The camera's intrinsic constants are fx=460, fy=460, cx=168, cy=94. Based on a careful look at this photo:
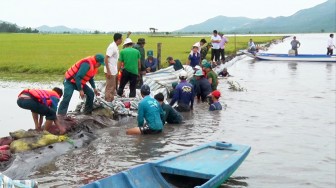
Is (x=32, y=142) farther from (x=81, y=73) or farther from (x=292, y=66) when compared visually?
(x=292, y=66)

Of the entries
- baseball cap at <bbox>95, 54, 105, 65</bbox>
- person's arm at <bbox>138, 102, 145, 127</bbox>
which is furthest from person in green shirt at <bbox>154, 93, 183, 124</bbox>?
baseball cap at <bbox>95, 54, 105, 65</bbox>

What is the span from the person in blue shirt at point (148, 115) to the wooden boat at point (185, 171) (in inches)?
98.2

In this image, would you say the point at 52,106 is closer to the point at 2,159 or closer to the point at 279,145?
the point at 2,159

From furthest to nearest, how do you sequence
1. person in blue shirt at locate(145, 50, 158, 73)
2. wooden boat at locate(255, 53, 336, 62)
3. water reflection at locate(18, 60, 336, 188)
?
wooden boat at locate(255, 53, 336, 62), person in blue shirt at locate(145, 50, 158, 73), water reflection at locate(18, 60, 336, 188)

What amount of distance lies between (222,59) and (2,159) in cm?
1902

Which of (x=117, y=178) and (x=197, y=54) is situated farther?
(x=197, y=54)

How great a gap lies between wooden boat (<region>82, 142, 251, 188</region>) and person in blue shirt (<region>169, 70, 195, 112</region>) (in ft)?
17.5

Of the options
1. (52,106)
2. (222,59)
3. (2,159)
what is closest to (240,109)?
(52,106)

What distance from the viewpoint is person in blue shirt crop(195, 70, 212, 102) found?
1469 centimetres

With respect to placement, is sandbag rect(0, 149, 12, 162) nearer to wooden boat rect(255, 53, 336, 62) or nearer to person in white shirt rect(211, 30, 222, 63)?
person in white shirt rect(211, 30, 222, 63)

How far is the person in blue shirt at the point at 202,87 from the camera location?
14686 millimetres

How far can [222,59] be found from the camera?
25.6 m

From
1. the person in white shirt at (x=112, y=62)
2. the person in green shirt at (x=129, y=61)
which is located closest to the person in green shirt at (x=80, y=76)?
the person in white shirt at (x=112, y=62)

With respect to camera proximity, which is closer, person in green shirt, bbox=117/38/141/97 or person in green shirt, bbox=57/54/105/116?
person in green shirt, bbox=57/54/105/116
